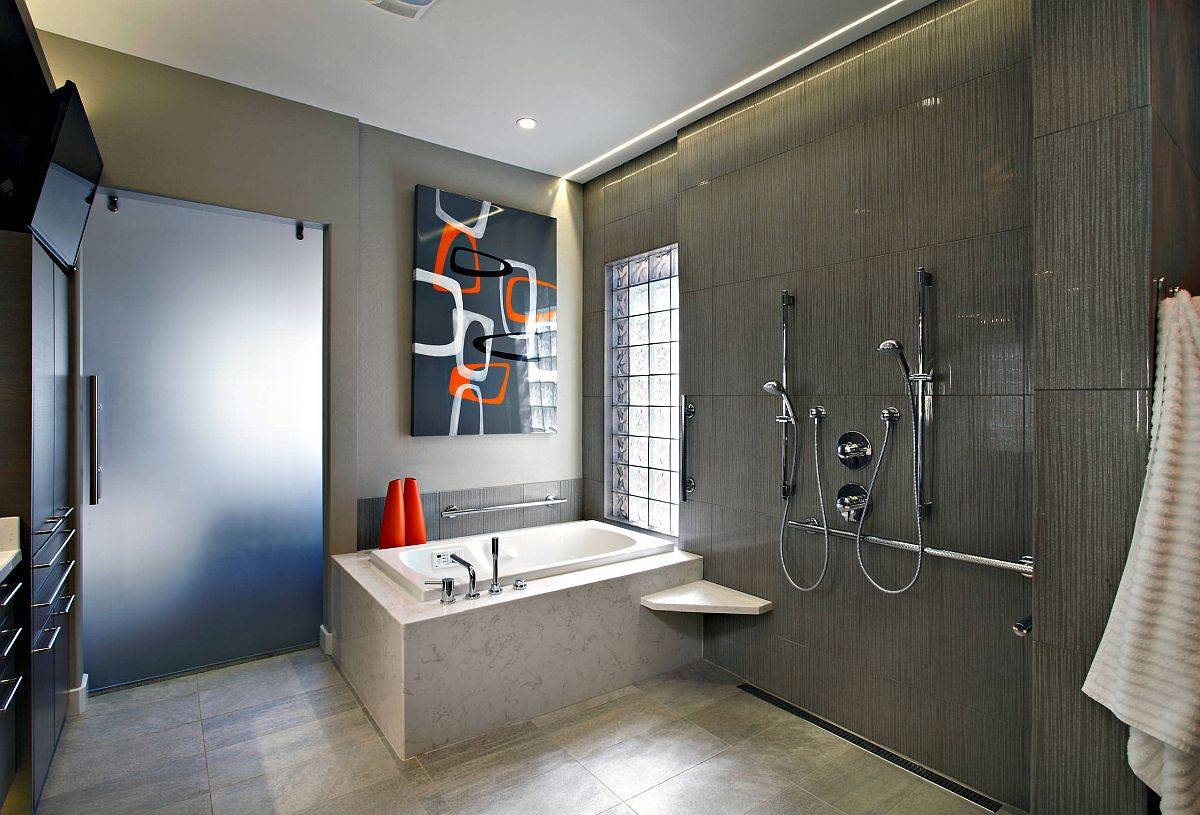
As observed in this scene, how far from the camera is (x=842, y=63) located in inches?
102

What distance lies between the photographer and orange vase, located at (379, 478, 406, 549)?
3201 millimetres

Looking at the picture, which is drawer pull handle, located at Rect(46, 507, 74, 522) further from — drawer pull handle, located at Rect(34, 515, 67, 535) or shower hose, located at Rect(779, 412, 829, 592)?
shower hose, located at Rect(779, 412, 829, 592)

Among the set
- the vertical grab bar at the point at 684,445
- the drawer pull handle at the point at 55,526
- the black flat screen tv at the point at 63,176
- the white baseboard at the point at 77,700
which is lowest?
the white baseboard at the point at 77,700

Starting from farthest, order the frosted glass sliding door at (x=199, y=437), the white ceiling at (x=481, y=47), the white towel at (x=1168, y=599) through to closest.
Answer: the frosted glass sliding door at (x=199, y=437) → the white ceiling at (x=481, y=47) → the white towel at (x=1168, y=599)

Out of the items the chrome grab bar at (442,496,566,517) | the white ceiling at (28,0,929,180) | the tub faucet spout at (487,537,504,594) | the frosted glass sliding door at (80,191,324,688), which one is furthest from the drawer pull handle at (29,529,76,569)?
the white ceiling at (28,0,929,180)

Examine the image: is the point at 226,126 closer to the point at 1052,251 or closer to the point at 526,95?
the point at 526,95

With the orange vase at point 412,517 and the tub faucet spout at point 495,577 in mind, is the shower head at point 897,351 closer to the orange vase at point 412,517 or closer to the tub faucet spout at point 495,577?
the tub faucet spout at point 495,577

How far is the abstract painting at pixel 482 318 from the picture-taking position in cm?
346

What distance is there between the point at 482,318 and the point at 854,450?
2.16 meters

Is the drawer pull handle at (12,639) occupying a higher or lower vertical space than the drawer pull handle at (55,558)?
lower

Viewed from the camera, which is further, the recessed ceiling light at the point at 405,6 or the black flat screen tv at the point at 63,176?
the recessed ceiling light at the point at 405,6

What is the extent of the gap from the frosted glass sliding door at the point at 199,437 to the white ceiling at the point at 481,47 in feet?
2.30

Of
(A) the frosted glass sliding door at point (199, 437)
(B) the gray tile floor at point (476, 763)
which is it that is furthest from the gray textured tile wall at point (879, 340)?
(A) the frosted glass sliding door at point (199, 437)

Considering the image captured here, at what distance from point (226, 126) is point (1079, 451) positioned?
344 cm
